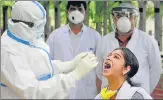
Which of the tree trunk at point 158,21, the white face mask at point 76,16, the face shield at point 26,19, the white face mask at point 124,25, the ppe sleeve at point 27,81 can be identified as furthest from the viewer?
the tree trunk at point 158,21

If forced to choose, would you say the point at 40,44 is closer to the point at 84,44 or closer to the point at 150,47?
the point at 150,47

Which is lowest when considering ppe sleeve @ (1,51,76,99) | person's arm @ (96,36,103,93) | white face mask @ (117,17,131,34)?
person's arm @ (96,36,103,93)

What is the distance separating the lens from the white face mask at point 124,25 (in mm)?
3547

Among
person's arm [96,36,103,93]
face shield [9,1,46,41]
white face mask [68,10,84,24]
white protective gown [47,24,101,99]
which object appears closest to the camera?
face shield [9,1,46,41]

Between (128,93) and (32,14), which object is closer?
(128,93)

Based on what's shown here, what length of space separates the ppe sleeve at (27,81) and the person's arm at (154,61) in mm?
1340

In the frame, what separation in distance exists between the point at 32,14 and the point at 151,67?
1.50 meters

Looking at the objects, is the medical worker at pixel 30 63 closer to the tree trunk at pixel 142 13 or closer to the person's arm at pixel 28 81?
the person's arm at pixel 28 81

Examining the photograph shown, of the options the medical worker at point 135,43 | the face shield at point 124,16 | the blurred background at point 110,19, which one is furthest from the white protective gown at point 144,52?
the blurred background at point 110,19

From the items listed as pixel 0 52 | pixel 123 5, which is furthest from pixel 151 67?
pixel 0 52

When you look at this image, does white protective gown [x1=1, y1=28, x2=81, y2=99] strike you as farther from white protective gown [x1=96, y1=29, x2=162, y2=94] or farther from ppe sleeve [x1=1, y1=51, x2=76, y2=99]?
white protective gown [x1=96, y1=29, x2=162, y2=94]

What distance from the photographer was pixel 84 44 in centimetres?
412

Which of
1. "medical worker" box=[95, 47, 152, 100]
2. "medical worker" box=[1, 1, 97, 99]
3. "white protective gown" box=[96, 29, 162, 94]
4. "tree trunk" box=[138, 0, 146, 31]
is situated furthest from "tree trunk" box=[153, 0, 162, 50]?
"medical worker" box=[95, 47, 152, 100]

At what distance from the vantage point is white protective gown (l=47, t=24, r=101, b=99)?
4.13 m
